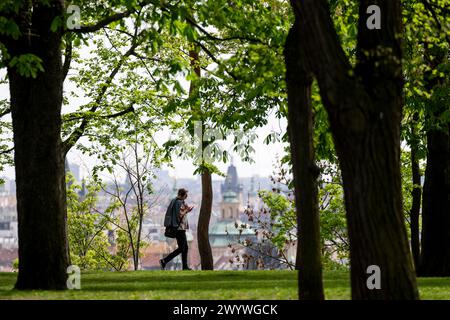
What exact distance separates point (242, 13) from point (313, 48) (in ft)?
19.0

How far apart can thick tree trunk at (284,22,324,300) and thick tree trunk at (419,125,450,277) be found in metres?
9.75

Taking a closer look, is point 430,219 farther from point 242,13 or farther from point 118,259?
point 118,259

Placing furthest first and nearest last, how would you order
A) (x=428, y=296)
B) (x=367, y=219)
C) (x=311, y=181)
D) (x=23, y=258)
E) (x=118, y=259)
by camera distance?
(x=118, y=259)
(x=23, y=258)
(x=428, y=296)
(x=311, y=181)
(x=367, y=219)

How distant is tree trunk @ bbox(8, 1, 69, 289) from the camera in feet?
51.0

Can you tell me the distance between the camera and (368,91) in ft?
34.6

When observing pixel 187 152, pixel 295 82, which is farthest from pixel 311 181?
pixel 187 152

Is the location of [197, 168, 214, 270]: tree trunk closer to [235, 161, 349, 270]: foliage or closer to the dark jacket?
[235, 161, 349, 270]: foliage

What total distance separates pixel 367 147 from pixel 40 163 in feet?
22.7

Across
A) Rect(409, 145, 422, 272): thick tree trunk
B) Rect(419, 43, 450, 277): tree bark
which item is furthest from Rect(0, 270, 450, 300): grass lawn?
Rect(409, 145, 422, 272): thick tree trunk

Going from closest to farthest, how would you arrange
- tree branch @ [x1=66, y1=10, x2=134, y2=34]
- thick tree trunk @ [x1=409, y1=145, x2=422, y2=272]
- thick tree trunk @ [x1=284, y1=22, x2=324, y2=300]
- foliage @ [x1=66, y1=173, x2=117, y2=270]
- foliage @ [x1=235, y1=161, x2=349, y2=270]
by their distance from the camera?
1. thick tree trunk @ [x1=284, y1=22, x2=324, y2=300]
2. tree branch @ [x1=66, y1=10, x2=134, y2=34]
3. thick tree trunk @ [x1=409, y1=145, x2=422, y2=272]
4. foliage @ [x1=235, y1=161, x2=349, y2=270]
5. foliage @ [x1=66, y1=173, x2=117, y2=270]

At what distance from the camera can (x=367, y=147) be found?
10.4 meters


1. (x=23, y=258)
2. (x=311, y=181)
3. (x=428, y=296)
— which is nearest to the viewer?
(x=311, y=181)

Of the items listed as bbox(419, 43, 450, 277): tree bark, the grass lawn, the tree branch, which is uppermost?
the tree branch

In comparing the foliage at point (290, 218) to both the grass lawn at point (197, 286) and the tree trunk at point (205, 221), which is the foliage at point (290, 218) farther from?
the grass lawn at point (197, 286)
